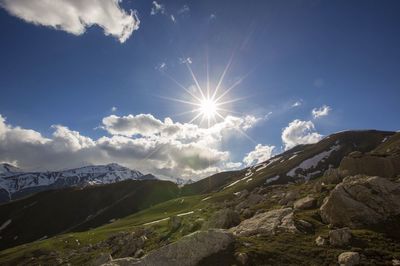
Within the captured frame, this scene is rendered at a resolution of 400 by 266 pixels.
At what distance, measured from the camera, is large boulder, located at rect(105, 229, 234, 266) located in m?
33.4

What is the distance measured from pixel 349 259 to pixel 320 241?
5.17 m

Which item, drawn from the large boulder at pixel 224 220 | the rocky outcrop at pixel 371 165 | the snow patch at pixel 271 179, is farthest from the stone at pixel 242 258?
the snow patch at pixel 271 179

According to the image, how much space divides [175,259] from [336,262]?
15575 millimetres

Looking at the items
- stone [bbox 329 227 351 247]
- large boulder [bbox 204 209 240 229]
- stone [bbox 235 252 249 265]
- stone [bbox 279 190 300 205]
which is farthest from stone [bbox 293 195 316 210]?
stone [bbox 235 252 249 265]

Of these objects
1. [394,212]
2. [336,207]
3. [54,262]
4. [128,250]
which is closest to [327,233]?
[336,207]

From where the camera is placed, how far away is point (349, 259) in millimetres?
29859

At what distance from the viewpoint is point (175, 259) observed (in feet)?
111

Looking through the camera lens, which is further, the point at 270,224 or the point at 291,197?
the point at 291,197

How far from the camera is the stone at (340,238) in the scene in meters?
33.9

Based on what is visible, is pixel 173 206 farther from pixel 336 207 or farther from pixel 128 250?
pixel 336 207

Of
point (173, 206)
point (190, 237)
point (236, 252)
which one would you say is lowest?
point (236, 252)

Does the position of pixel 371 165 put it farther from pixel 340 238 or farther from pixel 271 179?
pixel 271 179

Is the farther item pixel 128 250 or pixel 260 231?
pixel 128 250

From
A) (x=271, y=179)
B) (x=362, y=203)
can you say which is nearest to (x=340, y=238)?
(x=362, y=203)
